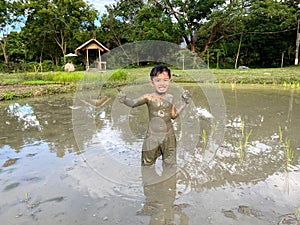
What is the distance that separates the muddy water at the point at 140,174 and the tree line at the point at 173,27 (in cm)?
1565

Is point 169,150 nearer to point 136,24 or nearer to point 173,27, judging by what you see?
point 173,27

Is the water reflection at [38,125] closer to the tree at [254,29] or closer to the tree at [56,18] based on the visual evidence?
the tree at [254,29]

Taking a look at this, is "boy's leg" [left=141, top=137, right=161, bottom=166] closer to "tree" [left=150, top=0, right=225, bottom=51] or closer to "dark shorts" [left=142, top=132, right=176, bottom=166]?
"dark shorts" [left=142, top=132, right=176, bottom=166]

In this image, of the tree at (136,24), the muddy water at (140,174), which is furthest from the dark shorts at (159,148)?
the tree at (136,24)

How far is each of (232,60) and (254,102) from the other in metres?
16.2

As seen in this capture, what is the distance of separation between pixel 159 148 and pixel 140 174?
1.09 feet

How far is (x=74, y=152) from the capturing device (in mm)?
3328

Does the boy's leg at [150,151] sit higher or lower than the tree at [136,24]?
lower

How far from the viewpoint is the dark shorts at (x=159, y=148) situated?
253 cm

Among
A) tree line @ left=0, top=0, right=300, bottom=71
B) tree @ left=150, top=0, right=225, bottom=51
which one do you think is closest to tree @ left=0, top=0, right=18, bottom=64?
tree line @ left=0, top=0, right=300, bottom=71

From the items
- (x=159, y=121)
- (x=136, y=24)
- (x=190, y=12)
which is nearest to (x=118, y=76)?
(x=159, y=121)

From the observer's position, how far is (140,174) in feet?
8.57

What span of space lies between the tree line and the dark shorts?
17.4 meters

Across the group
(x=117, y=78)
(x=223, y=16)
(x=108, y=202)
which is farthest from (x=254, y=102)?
(x=223, y=16)
